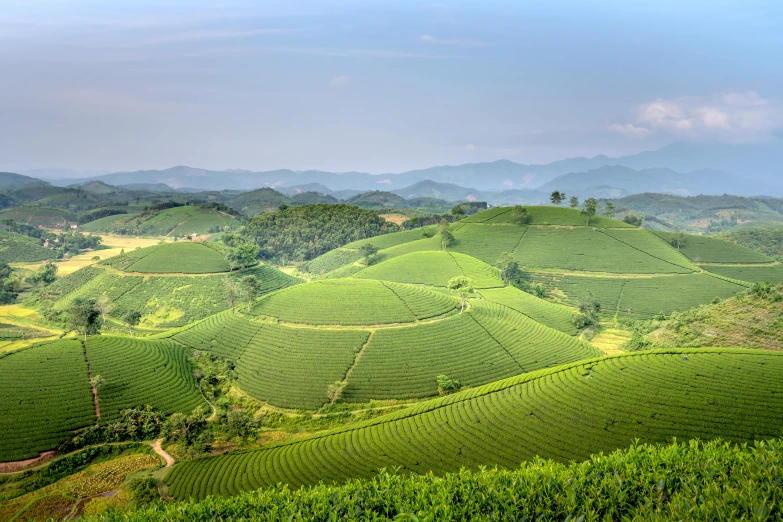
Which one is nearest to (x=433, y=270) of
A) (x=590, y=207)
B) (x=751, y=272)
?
(x=590, y=207)

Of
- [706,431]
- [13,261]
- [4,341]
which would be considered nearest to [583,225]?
[706,431]

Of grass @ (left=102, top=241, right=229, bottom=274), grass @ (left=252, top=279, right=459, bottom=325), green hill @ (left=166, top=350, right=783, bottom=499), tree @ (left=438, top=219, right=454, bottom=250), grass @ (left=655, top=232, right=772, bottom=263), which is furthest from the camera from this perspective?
tree @ (left=438, top=219, right=454, bottom=250)

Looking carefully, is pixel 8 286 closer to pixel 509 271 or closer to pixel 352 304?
pixel 352 304

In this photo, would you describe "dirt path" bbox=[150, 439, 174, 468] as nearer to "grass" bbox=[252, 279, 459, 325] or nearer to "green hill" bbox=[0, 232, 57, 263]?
"grass" bbox=[252, 279, 459, 325]

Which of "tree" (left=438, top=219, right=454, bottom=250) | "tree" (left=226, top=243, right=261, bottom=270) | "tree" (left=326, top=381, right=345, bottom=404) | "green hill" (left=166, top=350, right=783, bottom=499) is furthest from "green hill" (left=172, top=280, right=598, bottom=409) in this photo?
"tree" (left=438, top=219, right=454, bottom=250)

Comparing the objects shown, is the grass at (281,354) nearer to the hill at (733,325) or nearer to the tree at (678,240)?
the hill at (733,325)

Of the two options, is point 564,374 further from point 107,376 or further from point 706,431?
point 107,376

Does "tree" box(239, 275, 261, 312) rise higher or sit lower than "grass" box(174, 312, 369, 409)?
higher

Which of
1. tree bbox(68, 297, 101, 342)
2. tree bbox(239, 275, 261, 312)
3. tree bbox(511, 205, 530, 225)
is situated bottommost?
tree bbox(68, 297, 101, 342)
